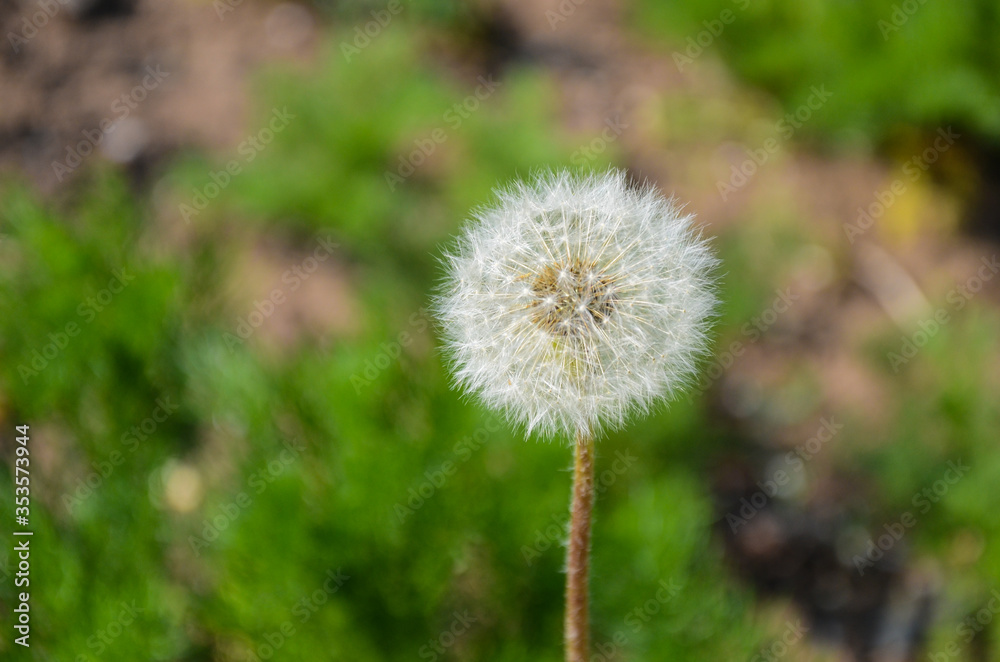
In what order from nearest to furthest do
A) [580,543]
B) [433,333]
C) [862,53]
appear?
[580,543] → [433,333] → [862,53]

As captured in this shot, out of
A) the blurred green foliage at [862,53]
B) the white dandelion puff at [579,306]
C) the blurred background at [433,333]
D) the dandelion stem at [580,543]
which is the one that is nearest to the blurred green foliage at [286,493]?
the blurred background at [433,333]

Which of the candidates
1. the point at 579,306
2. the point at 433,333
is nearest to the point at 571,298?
the point at 579,306

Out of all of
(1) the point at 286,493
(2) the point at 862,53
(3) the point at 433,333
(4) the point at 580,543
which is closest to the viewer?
(4) the point at 580,543

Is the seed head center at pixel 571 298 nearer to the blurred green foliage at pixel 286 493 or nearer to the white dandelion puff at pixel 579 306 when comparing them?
the white dandelion puff at pixel 579 306

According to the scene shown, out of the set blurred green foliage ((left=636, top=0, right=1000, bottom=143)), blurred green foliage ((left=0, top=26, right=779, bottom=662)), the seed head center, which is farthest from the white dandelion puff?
blurred green foliage ((left=636, top=0, right=1000, bottom=143))

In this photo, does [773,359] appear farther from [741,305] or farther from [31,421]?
[31,421]

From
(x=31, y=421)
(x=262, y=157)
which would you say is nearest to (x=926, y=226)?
(x=262, y=157)

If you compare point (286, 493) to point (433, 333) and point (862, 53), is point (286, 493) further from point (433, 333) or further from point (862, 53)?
point (862, 53)

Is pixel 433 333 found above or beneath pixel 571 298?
beneath
